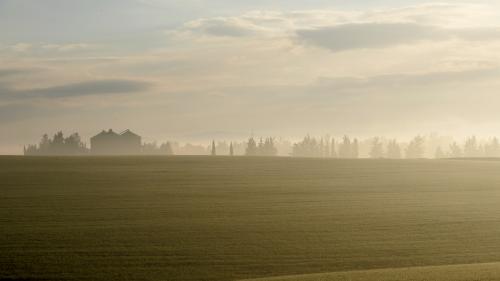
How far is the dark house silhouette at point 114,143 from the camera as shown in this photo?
339 ft

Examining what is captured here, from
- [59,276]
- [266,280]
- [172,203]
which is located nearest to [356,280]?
[266,280]

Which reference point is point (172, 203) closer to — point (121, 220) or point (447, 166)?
point (121, 220)

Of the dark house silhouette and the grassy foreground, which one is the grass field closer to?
the grassy foreground

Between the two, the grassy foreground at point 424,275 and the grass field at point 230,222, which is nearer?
the grassy foreground at point 424,275

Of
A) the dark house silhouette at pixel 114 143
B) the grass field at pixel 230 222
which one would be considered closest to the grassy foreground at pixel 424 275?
the grass field at pixel 230 222

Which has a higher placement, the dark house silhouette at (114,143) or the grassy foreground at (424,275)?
the dark house silhouette at (114,143)

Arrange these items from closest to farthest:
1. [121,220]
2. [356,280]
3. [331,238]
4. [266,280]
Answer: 1. [356,280]
2. [266,280]
3. [331,238]
4. [121,220]

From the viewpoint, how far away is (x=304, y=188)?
48.3m

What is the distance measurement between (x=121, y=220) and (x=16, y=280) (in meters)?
10.9

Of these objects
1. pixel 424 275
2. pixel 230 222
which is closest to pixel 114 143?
pixel 230 222

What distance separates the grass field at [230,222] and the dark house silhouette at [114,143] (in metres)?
43.9

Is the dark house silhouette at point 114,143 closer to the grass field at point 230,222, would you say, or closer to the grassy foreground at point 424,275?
the grass field at point 230,222

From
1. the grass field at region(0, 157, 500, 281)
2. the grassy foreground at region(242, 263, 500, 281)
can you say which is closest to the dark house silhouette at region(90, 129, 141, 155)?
the grass field at region(0, 157, 500, 281)

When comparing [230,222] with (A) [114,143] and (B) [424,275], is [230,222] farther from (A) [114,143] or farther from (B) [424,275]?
(A) [114,143]
